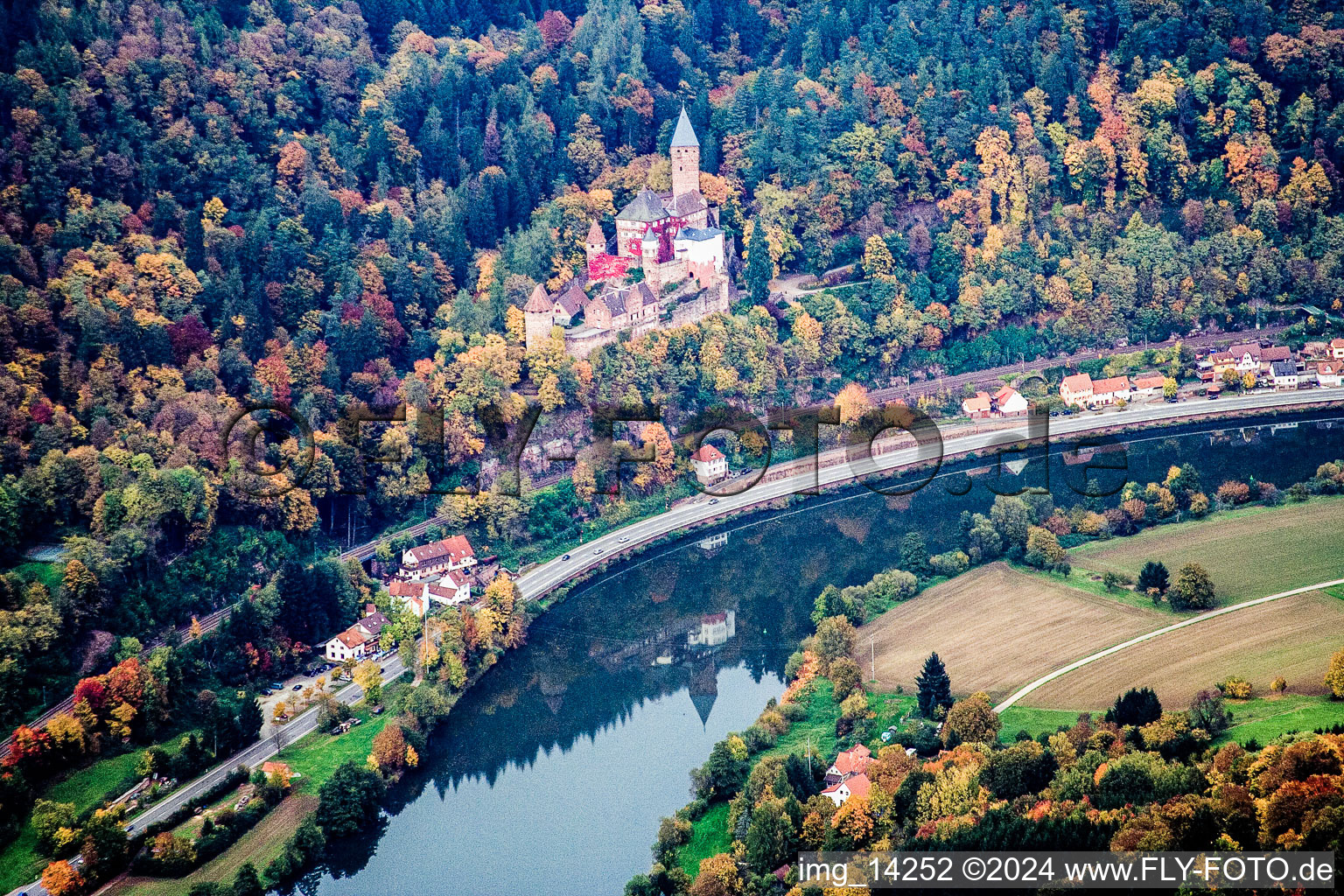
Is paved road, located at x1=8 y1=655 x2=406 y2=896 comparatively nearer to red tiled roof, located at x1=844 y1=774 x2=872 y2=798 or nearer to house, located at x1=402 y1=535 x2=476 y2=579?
house, located at x1=402 y1=535 x2=476 y2=579

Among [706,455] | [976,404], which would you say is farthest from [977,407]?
[706,455]

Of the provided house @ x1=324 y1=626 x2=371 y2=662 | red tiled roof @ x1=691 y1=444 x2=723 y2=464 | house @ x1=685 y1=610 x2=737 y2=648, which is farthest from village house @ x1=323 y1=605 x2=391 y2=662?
red tiled roof @ x1=691 y1=444 x2=723 y2=464

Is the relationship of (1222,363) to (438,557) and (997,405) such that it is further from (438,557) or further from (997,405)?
(438,557)

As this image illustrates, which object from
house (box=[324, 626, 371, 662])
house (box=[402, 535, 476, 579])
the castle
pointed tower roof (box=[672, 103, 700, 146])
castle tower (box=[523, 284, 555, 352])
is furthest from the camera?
pointed tower roof (box=[672, 103, 700, 146])

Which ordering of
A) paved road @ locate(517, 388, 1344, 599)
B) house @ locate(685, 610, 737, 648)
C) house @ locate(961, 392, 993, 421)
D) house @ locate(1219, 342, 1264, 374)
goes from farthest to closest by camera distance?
house @ locate(1219, 342, 1264, 374) < house @ locate(961, 392, 993, 421) < paved road @ locate(517, 388, 1344, 599) < house @ locate(685, 610, 737, 648)

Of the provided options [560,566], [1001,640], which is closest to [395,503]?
[560,566]

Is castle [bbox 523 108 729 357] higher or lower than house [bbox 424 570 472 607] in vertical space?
higher

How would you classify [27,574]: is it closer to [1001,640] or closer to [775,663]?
[775,663]
